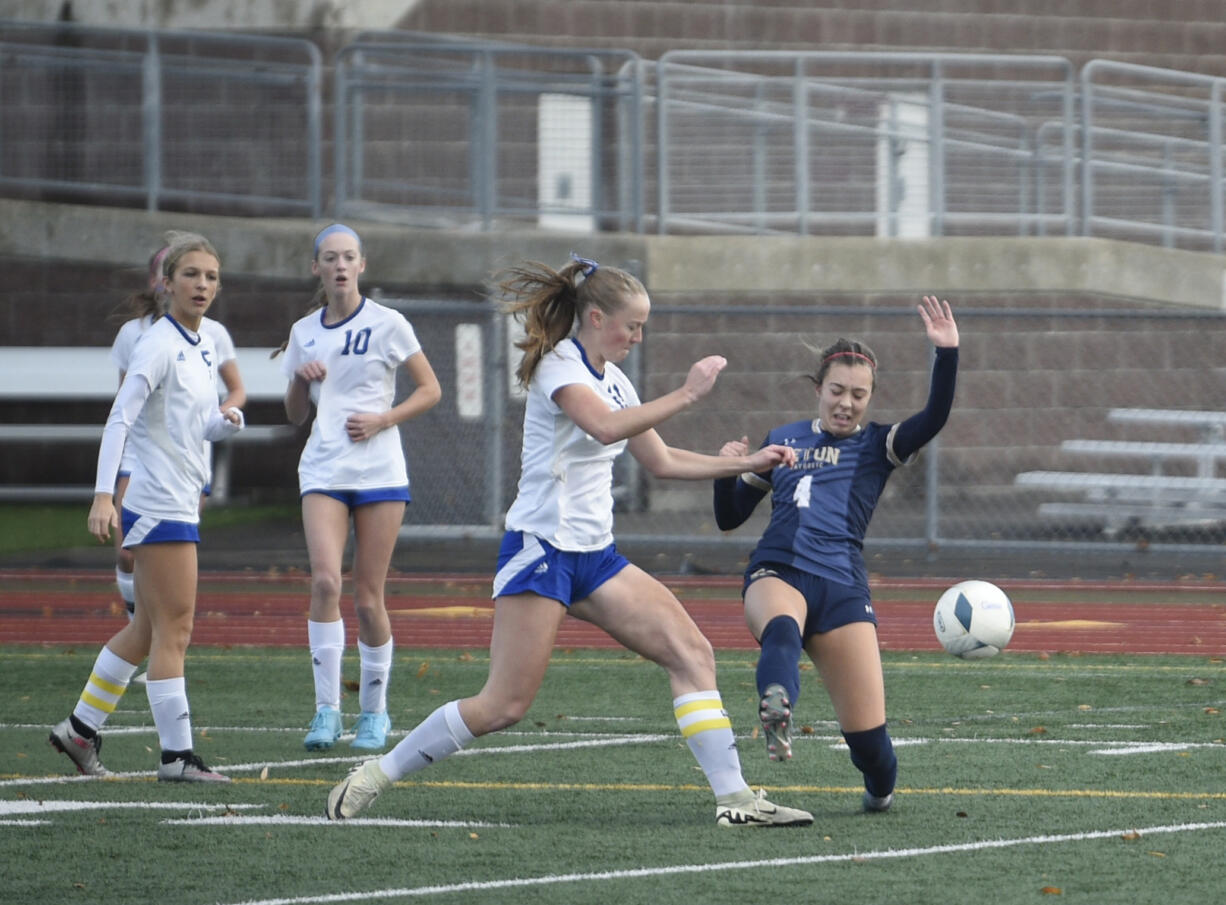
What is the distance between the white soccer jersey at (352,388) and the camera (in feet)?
27.7

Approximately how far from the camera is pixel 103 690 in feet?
25.2

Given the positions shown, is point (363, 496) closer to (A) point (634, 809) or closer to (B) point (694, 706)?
(A) point (634, 809)

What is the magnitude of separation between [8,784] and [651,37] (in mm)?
15903

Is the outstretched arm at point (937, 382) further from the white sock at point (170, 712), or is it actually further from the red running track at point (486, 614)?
the red running track at point (486, 614)

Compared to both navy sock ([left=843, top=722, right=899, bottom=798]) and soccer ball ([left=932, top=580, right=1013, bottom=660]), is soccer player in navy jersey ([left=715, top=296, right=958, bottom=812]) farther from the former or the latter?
soccer ball ([left=932, top=580, right=1013, bottom=660])

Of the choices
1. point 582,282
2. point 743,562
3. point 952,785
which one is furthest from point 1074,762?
point 743,562

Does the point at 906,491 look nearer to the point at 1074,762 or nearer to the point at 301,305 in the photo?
the point at 301,305

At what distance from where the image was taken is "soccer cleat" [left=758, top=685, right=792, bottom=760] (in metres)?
6.04

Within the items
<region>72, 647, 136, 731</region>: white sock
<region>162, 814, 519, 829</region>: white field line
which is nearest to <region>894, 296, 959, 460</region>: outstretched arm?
<region>162, 814, 519, 829</region>: white field line

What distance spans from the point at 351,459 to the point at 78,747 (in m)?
1.63

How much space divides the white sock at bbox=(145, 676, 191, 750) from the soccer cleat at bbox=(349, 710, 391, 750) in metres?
1.02

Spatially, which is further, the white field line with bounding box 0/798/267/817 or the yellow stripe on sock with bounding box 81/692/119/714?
the yellow stripe on sock with bounding box 81/692/119/714

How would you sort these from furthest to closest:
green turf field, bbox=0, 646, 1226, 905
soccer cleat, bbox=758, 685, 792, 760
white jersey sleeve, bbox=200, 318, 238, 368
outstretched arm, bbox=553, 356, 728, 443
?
white jersey sleeve, bbox=200, 318, 238, 368 < soccer cleat, bbox=758, 685, 792, 760 < outstretched arm, bbox=553, 356, 728, 443 < green turf field, bbox=0, 646, 1226, 905

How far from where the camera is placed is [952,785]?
7.19 meters
